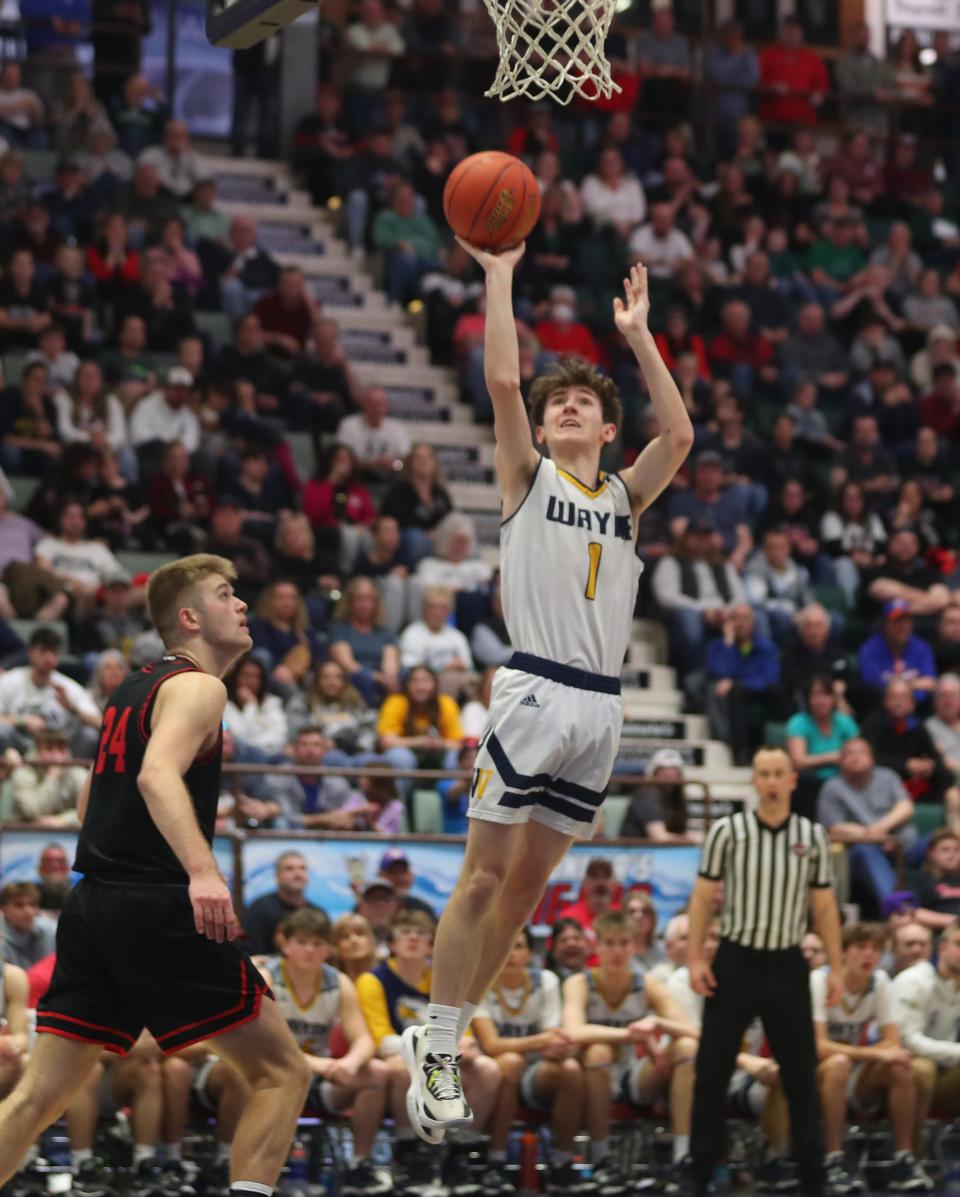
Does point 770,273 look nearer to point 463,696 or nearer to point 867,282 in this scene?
point 867,282

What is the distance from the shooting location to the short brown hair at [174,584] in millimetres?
6637

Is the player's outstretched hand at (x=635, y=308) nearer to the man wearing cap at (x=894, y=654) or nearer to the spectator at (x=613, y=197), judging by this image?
the man wearing cap at (x=894, y=654)

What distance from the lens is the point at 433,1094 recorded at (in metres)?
6.93

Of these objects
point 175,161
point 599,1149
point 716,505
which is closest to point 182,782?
point 599,1149

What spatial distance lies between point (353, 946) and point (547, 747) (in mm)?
4804

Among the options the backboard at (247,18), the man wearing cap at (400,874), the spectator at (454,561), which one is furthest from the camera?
the spectator at (454,561)

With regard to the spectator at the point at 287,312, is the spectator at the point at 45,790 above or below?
below

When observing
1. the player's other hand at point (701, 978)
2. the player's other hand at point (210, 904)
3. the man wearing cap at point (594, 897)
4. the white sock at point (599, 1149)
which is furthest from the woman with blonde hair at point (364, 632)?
the player's other hand at point (210, 904)

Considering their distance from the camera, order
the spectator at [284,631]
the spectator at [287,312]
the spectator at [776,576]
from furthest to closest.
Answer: the spectator at [287,312] < the spectator at [776,576] < the spectator at [284,631]

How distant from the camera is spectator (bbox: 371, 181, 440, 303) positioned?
1953cm

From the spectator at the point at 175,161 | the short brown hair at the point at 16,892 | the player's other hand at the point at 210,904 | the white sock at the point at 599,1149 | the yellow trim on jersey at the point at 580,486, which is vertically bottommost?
the white sock at the point at 599,1149

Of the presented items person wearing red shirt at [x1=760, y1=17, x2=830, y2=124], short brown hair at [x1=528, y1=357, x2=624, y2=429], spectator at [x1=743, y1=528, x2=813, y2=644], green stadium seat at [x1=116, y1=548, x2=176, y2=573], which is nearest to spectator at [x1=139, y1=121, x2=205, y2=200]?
green stadium seat at [x1=116, y1=548, x2=176, y2=573]

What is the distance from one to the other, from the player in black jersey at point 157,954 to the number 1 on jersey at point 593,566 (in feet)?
4.59

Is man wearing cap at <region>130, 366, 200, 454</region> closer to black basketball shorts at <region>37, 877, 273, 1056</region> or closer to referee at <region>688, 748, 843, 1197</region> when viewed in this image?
referee at <region>688, 748, 843, 1197</region>
